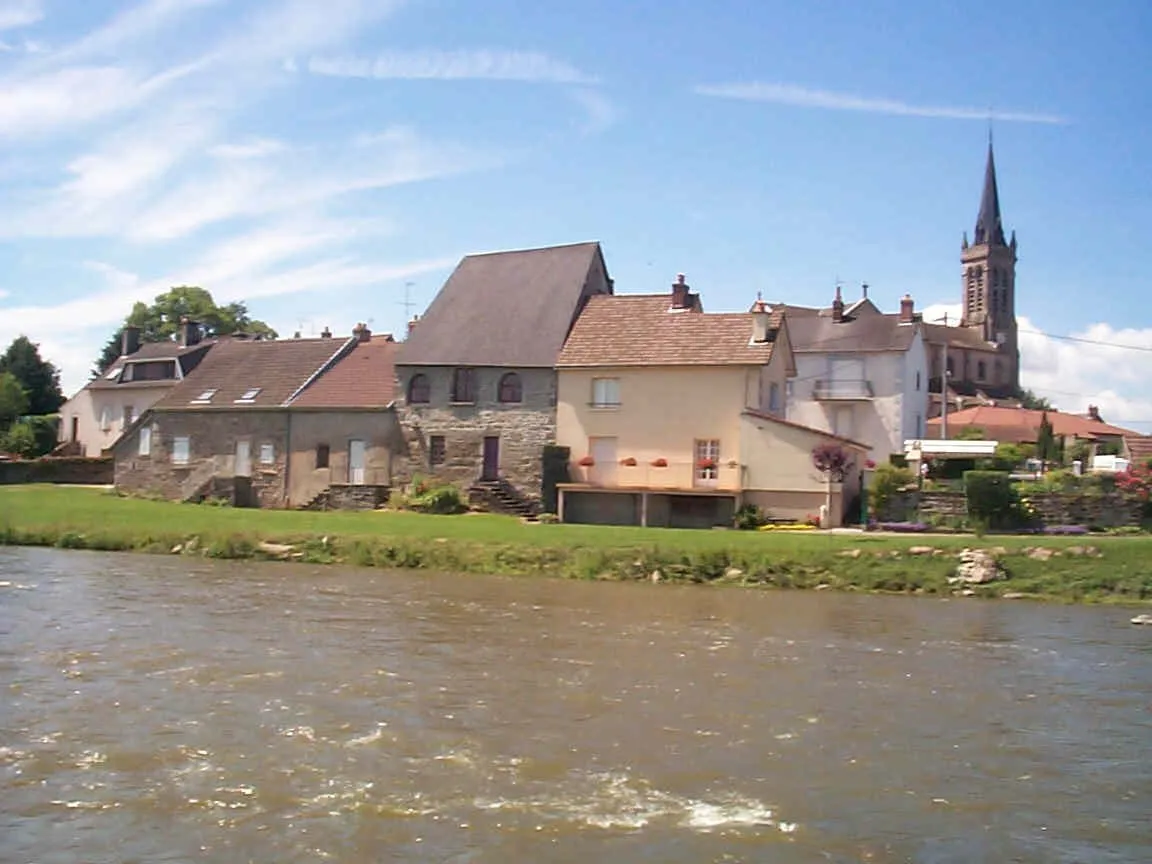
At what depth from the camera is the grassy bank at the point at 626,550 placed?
2347 cm

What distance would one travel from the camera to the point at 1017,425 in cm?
6412

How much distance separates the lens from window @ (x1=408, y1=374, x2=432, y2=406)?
39781mm

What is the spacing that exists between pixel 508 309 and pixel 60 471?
22635 mm

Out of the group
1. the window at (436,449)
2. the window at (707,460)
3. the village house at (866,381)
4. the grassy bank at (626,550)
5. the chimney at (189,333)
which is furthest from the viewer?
the chimney at (189,333)

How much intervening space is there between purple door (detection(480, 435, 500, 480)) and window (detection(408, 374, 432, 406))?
8.37ft

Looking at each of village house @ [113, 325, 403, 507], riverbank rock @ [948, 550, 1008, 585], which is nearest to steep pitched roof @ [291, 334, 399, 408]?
village house @ [113, 325, 403, 507]

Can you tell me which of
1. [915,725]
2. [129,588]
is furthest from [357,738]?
[129,588]

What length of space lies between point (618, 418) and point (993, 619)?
18.3 metres

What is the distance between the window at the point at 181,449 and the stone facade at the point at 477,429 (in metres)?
8.76

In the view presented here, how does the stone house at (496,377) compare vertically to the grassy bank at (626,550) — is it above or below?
above

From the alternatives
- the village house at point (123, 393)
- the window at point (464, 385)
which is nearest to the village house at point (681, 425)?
the window at point (464, 385)

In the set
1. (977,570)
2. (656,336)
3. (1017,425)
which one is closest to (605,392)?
(656,336)

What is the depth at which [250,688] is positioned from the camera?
1270cm

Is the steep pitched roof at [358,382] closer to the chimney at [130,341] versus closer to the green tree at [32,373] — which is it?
the chimney at [130,341]
